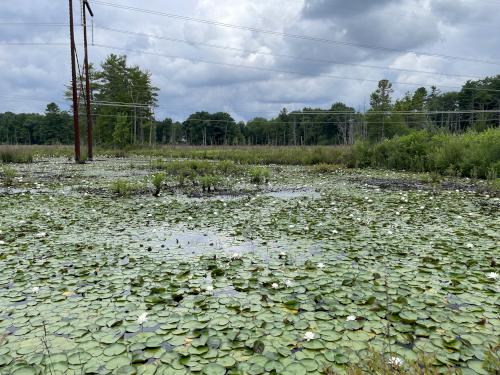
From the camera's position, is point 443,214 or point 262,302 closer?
point 262,302

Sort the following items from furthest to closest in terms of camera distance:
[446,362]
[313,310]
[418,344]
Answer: [313,310] < [418,344] < [446,362]

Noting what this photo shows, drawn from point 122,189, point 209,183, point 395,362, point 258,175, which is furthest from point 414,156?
point 395,362

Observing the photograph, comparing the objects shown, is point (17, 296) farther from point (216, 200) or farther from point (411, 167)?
point (411, 167)

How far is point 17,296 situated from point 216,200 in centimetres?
581

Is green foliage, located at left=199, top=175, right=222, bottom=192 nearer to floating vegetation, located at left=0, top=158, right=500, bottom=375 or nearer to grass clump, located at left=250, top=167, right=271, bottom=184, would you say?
grass clump, located at left=250, top=167, right=271, bottom=184

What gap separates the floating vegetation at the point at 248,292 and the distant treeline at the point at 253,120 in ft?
54.5

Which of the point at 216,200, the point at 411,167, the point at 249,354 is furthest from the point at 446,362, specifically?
the point at 411,167

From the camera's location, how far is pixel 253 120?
10250 centimetres

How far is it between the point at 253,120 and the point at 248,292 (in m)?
101

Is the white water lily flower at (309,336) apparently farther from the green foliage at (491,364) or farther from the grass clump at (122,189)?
the grass clump at (122,189)

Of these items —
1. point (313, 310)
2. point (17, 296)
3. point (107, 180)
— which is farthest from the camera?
point (107, 180)

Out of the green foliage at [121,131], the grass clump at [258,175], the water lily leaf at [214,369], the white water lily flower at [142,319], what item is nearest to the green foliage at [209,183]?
the grass clump at [258,175]

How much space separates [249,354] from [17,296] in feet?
7.88

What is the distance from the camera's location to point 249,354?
258cm
